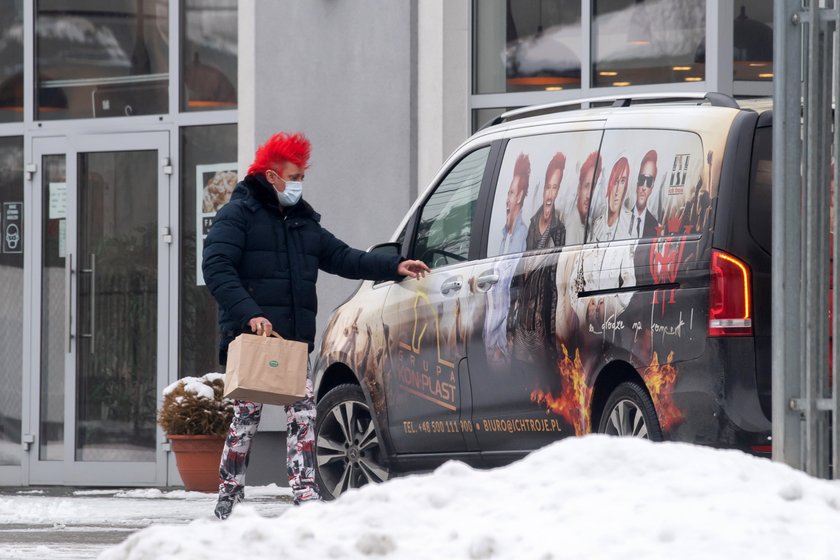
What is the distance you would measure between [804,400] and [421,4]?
6.84m

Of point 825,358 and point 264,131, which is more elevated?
point 264,131

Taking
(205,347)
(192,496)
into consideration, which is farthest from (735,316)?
(205,347)

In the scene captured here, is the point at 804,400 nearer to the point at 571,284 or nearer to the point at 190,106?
the point at 571,284

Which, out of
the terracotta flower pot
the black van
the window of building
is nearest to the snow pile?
the terracotta flower pot

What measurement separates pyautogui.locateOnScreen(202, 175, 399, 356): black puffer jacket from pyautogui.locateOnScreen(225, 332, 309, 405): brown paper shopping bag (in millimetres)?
187

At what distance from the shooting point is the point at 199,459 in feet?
39.5

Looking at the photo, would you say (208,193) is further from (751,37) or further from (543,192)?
(543,192)

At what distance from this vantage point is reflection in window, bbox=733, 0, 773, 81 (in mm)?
11734

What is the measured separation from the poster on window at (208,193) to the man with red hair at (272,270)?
500cm

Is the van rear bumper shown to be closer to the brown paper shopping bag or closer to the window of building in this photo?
the brown paper shopping bag

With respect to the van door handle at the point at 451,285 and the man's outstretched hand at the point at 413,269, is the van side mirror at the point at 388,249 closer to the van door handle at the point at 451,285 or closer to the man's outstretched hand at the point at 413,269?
the man's outstretched hand at the point at 413,269

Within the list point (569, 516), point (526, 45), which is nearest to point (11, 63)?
point (526, 45)

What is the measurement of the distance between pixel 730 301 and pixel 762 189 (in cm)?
51

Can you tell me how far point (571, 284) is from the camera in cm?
723
